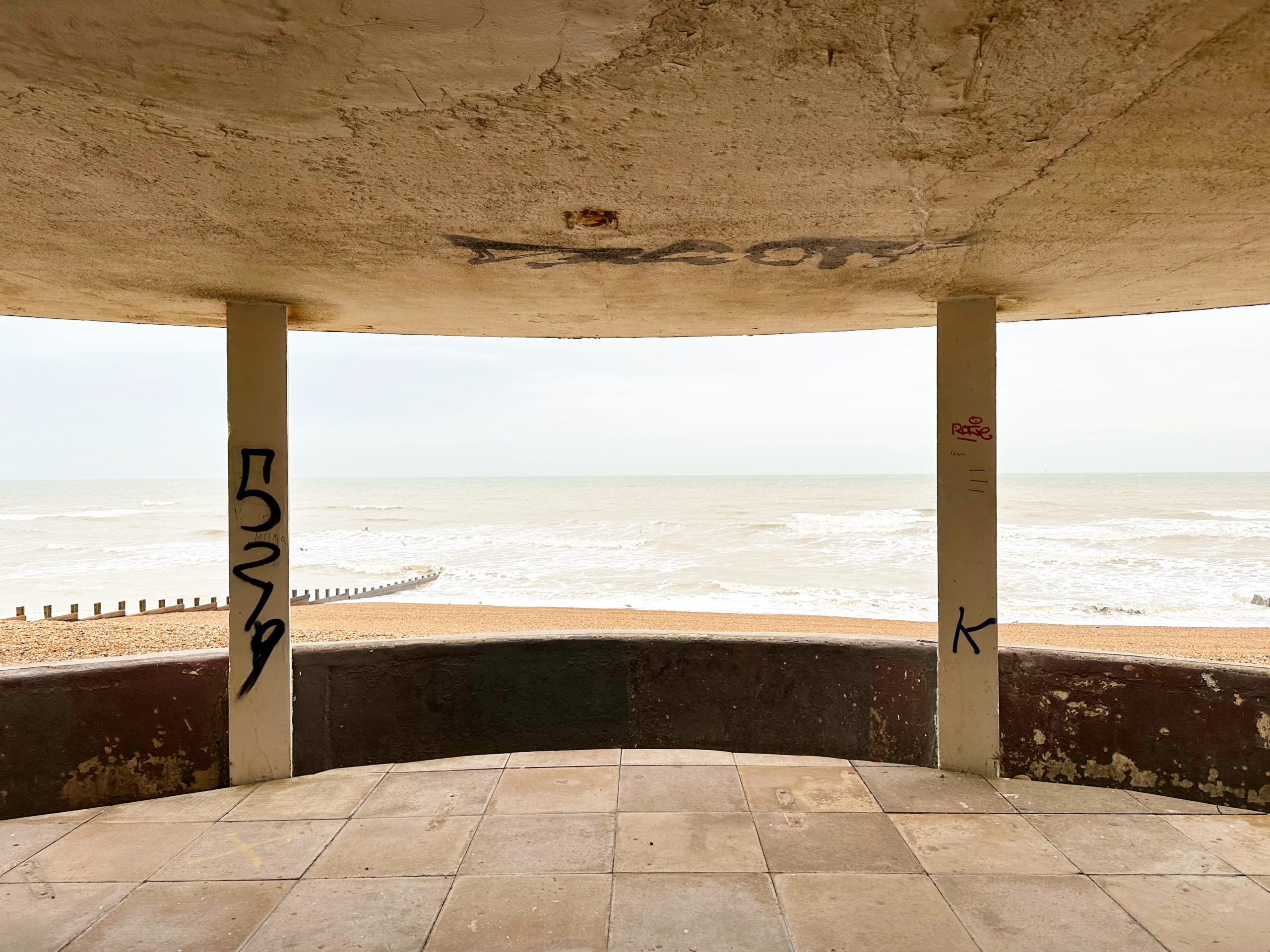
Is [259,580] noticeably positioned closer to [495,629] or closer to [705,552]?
[495,629]

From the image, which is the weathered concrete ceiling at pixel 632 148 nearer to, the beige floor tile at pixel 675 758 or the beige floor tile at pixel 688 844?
the beige floor tile at pixel 688 844

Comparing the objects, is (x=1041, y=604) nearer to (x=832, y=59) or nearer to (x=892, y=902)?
(x=892, y=902)

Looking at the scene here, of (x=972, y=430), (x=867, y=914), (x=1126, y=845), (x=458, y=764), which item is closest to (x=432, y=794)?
(x=458, y=764)

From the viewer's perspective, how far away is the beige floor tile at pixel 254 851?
10.8ft

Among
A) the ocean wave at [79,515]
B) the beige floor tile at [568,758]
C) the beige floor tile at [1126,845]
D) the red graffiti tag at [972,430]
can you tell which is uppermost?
the red graffiti tag at [972,430]

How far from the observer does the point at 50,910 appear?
9.78 feet

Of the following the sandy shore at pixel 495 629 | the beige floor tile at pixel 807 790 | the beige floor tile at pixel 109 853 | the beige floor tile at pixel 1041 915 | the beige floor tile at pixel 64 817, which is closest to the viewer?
the beige floor tile at pixel 1041 915

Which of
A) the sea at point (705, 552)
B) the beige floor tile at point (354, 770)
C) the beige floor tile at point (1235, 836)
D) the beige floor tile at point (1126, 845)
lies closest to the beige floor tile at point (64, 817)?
the beige floor tile at point (354, 770)

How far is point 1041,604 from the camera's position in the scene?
16.1m

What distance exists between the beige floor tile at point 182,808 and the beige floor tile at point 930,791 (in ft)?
11.7

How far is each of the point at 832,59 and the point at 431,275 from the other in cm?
234

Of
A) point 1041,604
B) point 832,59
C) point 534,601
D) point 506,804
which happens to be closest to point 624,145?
point 832,59

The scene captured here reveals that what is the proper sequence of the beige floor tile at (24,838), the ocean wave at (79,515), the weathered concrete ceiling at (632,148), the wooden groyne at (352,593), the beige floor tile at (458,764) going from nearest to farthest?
1. the weathered concrete ceiling at (632,148)
2. the beige floor tile at (24,838)
3. the beige floor tile at (458,764)
4. the wooden groyne at (352,593)
5. the ocean wave at (79,515)

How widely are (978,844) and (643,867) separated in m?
1.62
